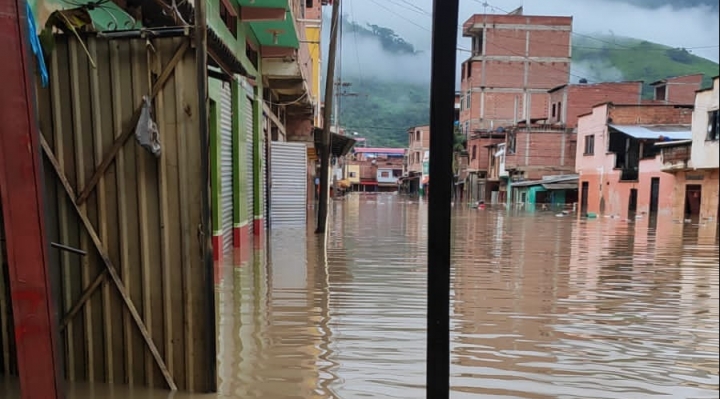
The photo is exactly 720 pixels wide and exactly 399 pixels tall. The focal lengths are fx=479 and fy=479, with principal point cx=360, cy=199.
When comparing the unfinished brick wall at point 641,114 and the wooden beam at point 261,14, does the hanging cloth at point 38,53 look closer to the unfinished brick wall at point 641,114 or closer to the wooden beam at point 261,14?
the wooden beam at point 261,14

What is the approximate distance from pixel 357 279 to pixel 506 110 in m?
49.6

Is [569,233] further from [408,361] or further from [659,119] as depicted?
[659,119]

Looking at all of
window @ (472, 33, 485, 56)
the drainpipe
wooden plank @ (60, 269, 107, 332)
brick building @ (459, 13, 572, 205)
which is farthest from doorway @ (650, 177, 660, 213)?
wooden plank @ (60, 269, 107, 332)

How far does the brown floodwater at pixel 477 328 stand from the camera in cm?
380

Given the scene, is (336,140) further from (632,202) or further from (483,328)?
(632,202)

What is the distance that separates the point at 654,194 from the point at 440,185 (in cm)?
3000

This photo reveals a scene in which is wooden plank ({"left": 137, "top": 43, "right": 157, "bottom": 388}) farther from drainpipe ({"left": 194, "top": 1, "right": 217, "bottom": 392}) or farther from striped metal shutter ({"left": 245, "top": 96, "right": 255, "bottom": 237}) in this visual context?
striped metal shutter ({"left": 245, "top": 96, "right": 255, "bottom": 237})

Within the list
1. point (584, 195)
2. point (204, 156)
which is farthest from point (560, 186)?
point (204, 156)

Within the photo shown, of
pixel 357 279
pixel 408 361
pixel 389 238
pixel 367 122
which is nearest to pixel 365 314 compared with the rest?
pixel 408 361

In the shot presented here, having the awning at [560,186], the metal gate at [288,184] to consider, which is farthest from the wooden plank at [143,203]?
the awning at [560,186]

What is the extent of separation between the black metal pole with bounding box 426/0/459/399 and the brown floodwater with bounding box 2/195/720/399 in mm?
857

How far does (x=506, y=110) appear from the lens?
53469 millimetres

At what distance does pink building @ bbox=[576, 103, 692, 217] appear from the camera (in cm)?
2705

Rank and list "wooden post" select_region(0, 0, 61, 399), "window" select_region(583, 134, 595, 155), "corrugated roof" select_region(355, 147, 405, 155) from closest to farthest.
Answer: "wooden post" select_region(0, 0, 61, 399), "window" select_region(583, 134, 595, 155), "corrugated roof" select_region(355, 147, 405, 155)
